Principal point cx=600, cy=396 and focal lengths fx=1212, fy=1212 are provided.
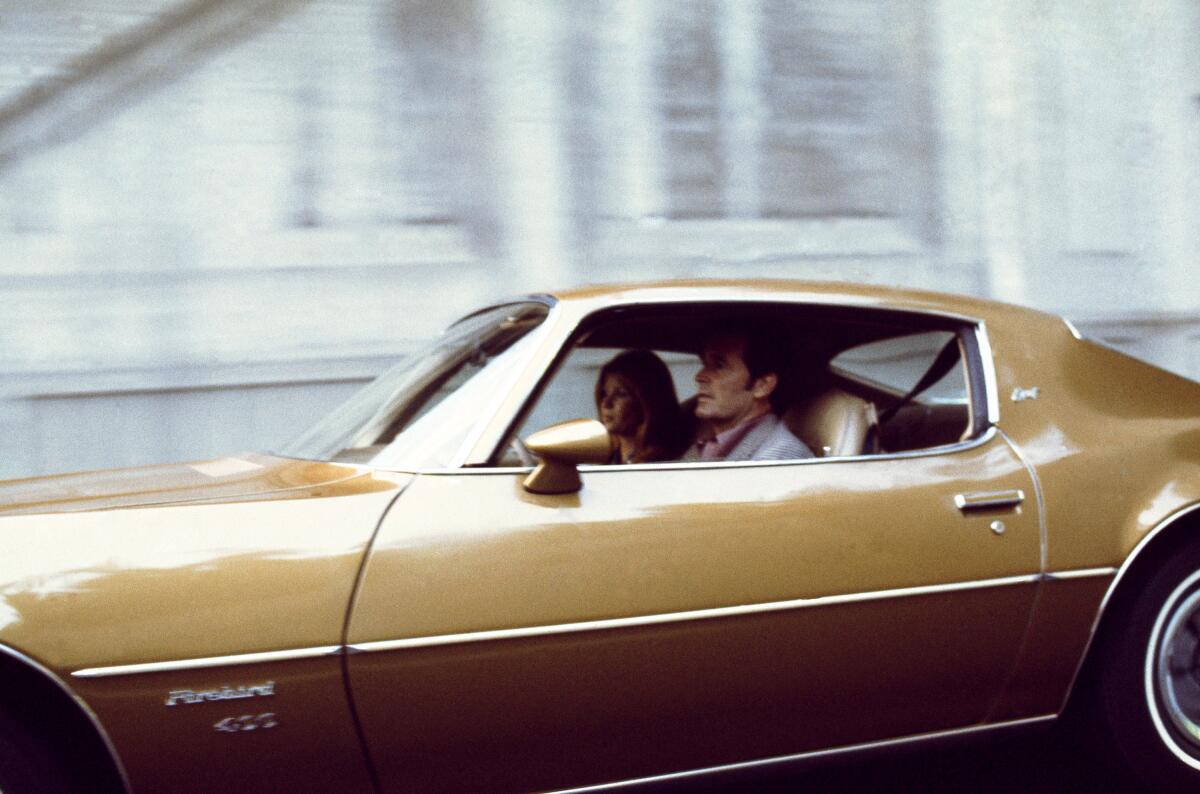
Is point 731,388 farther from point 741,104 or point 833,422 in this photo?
point 741,104

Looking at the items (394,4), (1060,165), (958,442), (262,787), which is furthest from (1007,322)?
(1060,165)

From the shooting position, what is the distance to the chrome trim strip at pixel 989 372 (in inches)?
126

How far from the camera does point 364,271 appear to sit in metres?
7.25

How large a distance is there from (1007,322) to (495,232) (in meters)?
4.60

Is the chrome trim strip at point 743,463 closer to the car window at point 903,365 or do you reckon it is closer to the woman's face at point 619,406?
the car window at point 903,365

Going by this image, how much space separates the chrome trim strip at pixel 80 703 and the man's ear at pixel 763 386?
6.39 ft

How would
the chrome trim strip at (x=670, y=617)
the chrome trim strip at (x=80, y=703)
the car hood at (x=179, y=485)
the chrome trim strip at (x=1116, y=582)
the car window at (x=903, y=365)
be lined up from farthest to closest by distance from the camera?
the car window at (x=903, y=365) → the chrome trim strip at (x=1116, y=582) → the car hood at (x=179, y=485) → the chrome trim strip at (x=670, y=617) → the chrome trim strip at (x=80, y=703)

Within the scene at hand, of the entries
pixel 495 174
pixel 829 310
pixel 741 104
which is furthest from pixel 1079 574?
pixel 741 104

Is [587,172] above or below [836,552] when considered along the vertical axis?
above

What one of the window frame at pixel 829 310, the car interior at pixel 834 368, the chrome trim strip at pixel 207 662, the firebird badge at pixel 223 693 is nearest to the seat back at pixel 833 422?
the car interior at pixel 834 368

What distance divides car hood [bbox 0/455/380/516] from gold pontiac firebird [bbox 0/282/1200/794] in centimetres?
2

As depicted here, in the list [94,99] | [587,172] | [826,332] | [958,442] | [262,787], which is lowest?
[262,787]

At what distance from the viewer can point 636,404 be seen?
146 inches

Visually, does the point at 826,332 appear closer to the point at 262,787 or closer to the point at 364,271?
the point at 262,787
